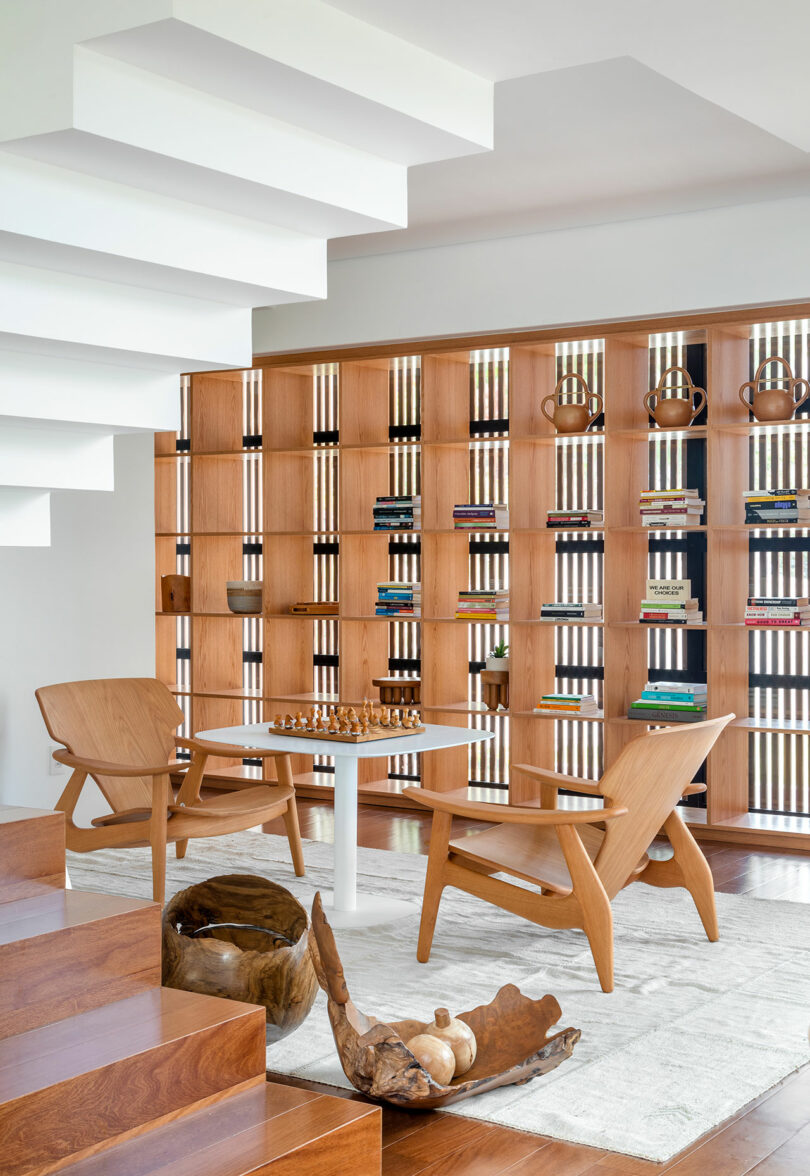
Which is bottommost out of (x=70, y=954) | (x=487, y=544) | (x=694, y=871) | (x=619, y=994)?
(x=619, y=994)

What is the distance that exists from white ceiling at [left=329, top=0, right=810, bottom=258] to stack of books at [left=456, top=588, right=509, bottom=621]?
72.1 inches

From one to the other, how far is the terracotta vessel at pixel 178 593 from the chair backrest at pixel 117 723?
1998 mm

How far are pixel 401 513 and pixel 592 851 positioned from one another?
3.04m

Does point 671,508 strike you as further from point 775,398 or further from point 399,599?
point 399,599

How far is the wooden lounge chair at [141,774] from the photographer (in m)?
4.50

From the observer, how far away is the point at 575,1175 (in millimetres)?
2596

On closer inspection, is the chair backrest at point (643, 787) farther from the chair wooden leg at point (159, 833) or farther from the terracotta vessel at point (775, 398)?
the terracotta vessel at point (775, 398)

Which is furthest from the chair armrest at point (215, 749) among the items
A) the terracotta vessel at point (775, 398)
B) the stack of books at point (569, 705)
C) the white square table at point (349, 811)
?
the terracotta vessel at point (775, 398)

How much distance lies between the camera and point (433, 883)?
3.99 meters

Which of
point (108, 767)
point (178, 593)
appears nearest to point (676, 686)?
point (108, 767)

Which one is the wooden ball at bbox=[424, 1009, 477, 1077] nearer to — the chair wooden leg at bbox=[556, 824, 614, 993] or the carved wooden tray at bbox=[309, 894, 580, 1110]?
the carved wooden tray at bbox=[309, 894, 580, 1110]

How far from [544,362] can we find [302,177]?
3.19 metres

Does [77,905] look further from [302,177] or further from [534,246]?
[534,246]

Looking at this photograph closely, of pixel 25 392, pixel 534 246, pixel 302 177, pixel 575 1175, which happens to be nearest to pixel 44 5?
pixel 302 177
